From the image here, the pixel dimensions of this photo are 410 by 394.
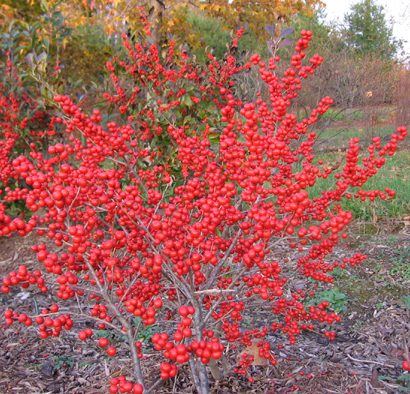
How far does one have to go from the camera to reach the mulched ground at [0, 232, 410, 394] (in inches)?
92.2

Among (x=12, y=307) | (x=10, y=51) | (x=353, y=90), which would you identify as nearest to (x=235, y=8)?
(x=10, y=51)

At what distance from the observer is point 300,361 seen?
102 inches

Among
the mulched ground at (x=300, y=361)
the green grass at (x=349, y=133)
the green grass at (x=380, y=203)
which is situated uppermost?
the green grass at (x=349, y=133)

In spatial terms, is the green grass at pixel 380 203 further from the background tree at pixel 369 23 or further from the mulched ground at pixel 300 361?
the background tree at pixel 369 23

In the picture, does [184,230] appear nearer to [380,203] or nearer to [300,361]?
[300,361]

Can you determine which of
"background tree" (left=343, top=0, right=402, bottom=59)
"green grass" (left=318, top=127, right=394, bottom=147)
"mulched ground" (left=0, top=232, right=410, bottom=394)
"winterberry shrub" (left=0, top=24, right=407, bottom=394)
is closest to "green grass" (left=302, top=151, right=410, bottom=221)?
"mulched ground" (left=0, top=232, right=410, bottom=394)

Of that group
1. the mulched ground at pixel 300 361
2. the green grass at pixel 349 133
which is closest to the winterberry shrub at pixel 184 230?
the mulched ground at pixel 300 361

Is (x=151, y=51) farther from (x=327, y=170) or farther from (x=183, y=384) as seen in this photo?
(x=183, y=384)

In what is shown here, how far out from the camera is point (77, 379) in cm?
254

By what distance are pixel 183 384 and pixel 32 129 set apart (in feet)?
13.8

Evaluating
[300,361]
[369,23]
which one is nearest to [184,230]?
[300,361]

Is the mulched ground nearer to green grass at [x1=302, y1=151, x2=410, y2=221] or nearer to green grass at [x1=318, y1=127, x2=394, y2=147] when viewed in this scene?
green grass at [x1=302, y1=151, x2=410, y2=221]

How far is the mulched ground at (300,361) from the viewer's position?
2.34m

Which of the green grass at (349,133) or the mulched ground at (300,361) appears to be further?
the green grass at (349,133)
